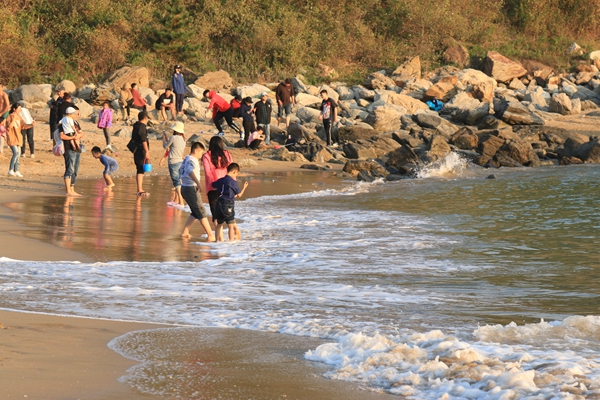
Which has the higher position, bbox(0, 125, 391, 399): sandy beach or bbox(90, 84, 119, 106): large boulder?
bbox(90, 84, 119, 106): large boulder

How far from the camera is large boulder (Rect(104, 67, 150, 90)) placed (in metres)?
32.0

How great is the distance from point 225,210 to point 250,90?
72.1ft

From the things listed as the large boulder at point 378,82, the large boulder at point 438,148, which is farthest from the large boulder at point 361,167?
the large boulder at point 378,82

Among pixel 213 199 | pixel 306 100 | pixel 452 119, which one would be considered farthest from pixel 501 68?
pixel 213 199

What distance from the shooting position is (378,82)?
36.7m

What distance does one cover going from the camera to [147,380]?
487cm

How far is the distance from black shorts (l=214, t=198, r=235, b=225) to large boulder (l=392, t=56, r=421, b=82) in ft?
91.9

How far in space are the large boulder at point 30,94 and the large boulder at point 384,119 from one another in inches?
457

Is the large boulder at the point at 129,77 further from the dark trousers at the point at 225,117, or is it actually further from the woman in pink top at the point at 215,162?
the woman in pink top at the point at 215,162

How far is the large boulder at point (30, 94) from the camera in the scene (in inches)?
1174

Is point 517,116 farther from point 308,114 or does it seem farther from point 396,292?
point 396,292

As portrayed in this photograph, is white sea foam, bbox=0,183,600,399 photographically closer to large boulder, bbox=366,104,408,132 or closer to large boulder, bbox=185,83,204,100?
large boulder, bbox=366,104,408,132

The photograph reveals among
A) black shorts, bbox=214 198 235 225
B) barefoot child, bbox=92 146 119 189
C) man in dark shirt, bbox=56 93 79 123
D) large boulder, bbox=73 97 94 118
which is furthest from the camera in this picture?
large boulder, bbox=73 97 94 118

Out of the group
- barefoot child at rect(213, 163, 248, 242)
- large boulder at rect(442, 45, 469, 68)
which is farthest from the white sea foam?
large boulder at rect(442, 45, 469, 68)
